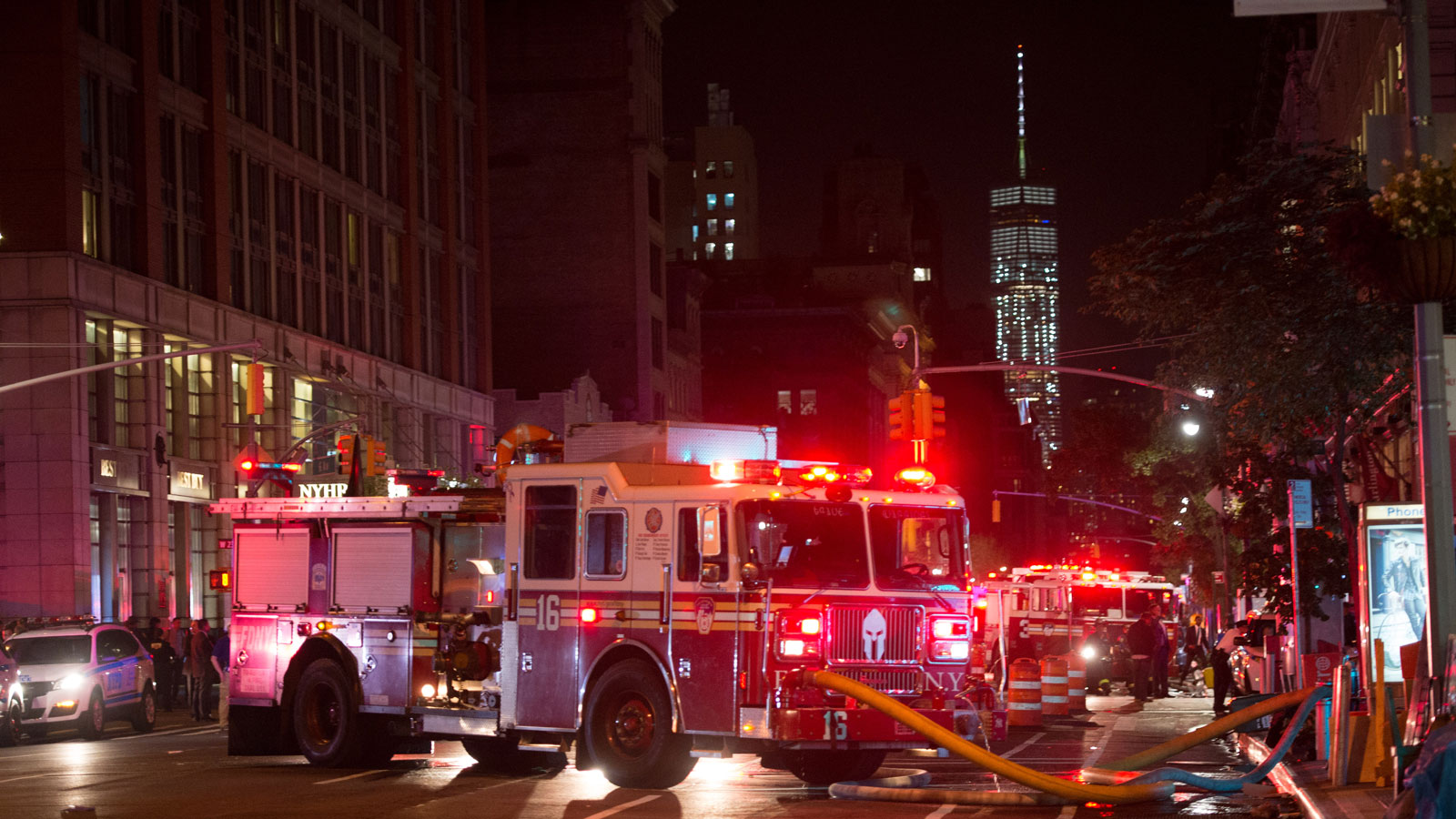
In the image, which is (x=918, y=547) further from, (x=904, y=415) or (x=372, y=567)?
(x=904, y=415)

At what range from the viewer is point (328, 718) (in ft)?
62.5

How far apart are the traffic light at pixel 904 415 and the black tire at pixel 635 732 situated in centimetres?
1623

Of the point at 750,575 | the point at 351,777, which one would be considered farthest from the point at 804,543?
the point at 351,777

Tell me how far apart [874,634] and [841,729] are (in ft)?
2.93

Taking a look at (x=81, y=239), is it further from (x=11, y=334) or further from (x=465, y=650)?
(x=465, y=650)

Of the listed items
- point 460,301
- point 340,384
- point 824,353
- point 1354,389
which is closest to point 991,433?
point 824,353

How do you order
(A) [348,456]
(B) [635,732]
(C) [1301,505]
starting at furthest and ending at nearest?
1. (A) [348,456]
2. (C) [1301,505]
3. (B) [635,732]

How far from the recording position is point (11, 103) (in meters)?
43.2

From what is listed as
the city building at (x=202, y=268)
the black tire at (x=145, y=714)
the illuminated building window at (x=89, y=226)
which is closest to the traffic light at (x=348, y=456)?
the black tire at (x=145, y=714)

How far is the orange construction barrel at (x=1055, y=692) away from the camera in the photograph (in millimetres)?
27844

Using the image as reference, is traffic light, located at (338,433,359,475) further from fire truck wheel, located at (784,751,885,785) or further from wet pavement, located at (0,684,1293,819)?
fire truck wheel, located at (784,751,885,785)

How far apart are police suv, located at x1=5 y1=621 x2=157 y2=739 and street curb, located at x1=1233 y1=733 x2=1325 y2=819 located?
58.4ft

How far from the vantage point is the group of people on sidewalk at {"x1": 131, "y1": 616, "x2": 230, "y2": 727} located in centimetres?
3322

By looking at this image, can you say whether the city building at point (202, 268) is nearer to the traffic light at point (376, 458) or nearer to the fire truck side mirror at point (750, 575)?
the traffic light at point (376, 458)
